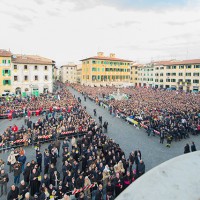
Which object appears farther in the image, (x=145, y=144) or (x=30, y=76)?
(x=30, y=76)

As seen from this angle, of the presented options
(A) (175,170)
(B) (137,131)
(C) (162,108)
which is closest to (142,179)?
(A) (175,170)

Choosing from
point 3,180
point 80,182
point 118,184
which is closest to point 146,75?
point 118,184

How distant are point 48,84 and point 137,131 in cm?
3207

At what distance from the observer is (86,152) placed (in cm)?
1234

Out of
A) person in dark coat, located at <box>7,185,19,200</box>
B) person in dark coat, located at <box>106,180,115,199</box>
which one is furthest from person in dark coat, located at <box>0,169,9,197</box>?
person in dark coat, located at <box>106,180,115,199</box>

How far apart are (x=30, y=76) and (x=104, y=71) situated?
31435 millimetres

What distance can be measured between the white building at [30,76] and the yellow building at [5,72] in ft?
2.92

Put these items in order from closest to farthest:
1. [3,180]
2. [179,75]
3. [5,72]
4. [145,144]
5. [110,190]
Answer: [110,190] → [3,180] → [145,144] → [5,72] → [179,75]

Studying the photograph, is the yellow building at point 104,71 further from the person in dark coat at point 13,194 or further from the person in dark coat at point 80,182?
the person in dark coat at point 13,194

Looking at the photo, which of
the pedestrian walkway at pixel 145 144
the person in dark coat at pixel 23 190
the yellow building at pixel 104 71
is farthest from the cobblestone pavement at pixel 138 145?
the yellow building at pixel 104 71

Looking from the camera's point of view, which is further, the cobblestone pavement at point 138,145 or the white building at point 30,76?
the white building at point 30,76

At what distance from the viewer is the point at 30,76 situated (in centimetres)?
4412

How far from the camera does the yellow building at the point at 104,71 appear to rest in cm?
6775

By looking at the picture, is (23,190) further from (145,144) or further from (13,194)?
(145,144)
